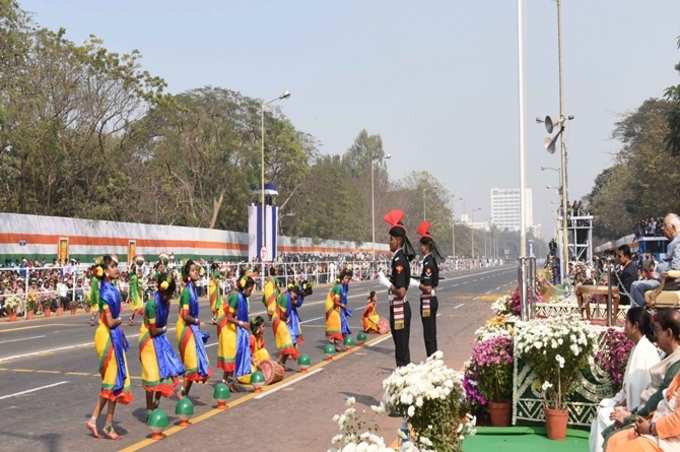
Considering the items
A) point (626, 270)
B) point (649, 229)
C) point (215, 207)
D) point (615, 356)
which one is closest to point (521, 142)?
point (626, 270)

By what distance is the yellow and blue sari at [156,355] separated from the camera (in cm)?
836

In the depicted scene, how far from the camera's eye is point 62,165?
37.8 meters

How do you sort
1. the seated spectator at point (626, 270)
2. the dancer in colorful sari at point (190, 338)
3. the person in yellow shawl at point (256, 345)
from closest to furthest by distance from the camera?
the dancer in colorful sari at point (190, 338)
the person in yellow shawl at point (256, 345)
the seated spectator at point (626, 270)

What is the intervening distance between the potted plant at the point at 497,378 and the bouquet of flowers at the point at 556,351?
0.90 ft

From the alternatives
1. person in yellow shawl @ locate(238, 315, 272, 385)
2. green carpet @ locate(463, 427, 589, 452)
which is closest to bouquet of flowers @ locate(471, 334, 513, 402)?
green carpet @ locate(463, 427, 589, 452)

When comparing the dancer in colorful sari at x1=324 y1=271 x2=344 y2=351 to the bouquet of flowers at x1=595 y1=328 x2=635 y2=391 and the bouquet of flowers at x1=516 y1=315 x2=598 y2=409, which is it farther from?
the bouquet of flowers at x1=595 y1=328 x2=635 y2=391

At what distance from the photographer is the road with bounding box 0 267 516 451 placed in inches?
313

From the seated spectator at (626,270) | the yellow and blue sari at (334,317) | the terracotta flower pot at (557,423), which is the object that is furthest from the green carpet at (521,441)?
the yellow and blue sari at (334,317)

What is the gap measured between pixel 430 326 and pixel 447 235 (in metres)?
116

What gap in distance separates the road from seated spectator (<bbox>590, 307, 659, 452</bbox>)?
2.98 metres

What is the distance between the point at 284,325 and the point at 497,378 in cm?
595

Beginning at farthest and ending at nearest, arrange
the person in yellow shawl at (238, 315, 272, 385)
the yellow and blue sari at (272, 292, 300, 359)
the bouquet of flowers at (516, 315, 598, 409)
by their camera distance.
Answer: the yellow and blue sari at (272, 292, 300, 359) → the person in yellow shawl at (238, 315, 272, 385) → the bouquet of flowers at (516, 315, 598, 409)

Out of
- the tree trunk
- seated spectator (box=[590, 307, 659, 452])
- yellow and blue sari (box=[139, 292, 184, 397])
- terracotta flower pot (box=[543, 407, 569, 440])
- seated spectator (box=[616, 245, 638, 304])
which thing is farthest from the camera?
the tree trunk

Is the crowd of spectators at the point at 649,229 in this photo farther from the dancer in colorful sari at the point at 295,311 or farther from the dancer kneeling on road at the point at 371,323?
the dancer in colorful sari at the point at 295,311
